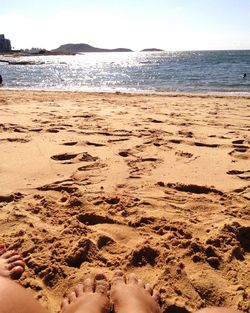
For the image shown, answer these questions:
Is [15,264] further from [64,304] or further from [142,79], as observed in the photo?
[142,79]

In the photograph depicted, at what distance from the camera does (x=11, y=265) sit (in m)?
Result: 2.04

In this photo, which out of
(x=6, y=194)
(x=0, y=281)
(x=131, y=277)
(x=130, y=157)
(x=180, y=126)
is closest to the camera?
(x=0, y=281)

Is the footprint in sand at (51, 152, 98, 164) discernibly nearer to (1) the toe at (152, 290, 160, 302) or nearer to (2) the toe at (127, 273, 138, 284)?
(2) the toe at (127, 273, 138, 284)

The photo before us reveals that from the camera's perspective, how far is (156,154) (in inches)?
156

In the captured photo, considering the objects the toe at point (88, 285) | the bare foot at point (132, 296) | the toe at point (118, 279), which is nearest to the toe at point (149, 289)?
the bare foot at point (132, 296)

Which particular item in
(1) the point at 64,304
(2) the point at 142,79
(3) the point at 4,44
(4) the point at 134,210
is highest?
(3) the point at 4,44

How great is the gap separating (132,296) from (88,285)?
255 mm

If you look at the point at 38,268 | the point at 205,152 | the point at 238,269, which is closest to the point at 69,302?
the point at 38,268

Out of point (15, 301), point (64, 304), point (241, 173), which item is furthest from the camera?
point (241, 173)

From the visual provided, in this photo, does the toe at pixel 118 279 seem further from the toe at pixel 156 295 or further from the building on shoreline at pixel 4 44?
the building on shoreline at pixel 4 44

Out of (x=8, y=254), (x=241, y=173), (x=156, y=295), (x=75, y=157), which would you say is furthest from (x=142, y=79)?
(x=156, y=295)

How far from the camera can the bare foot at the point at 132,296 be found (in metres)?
1.80

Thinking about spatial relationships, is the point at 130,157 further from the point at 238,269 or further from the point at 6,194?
the point at 238,269

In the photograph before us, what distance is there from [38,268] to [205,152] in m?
2.59
